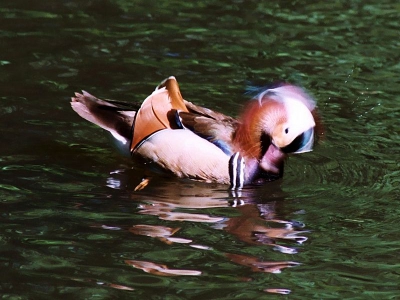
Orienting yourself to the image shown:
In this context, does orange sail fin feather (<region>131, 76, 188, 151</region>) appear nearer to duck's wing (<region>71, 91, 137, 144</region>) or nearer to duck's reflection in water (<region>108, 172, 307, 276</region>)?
duck's wing (<region>71, 91, 137, 144</region>)

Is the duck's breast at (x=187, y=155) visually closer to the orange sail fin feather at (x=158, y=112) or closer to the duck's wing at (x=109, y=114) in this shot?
the orange sail fin feather at (x=158, y=112)

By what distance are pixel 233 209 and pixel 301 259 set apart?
911 mm

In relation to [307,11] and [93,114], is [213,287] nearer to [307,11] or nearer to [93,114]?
[93,114]

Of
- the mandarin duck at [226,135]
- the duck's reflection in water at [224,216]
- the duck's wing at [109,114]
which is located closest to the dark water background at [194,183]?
the duck's reflection in water at [224,216]

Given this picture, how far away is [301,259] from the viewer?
5.50 metres

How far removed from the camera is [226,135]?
6.68 metres

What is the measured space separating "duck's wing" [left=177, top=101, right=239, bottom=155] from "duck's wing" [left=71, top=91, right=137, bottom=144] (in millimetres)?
463

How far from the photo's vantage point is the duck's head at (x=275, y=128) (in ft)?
21.3

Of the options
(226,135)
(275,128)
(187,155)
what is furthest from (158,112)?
(275,128)

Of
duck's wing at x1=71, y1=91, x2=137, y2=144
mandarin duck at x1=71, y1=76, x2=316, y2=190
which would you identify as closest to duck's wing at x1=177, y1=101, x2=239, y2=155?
mandarin duck at x1=71, y1=76, x2=316, y2=190

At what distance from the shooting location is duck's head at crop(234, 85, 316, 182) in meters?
6.50

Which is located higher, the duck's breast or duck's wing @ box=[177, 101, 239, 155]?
duck's wing @ box=[177, 101, 239, 155]

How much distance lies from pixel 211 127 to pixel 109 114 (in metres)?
0.85

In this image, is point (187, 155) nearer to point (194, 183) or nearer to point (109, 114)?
point (194, 183)
